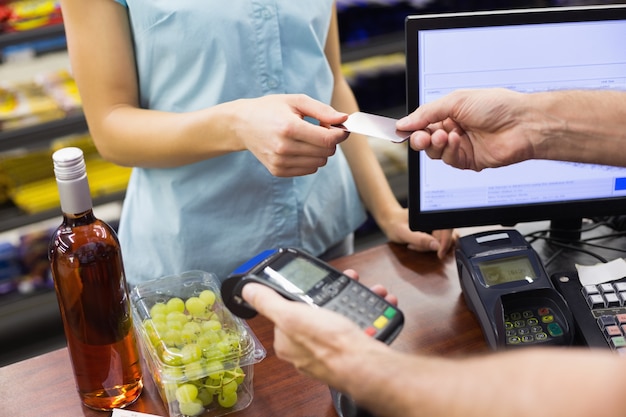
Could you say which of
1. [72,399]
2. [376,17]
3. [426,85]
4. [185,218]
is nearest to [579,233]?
[426,85]

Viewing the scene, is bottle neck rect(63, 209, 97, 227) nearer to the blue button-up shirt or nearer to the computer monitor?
the blue button-up shirt

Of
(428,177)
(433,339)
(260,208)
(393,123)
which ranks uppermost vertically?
(393,123)

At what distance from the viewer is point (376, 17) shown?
325cm

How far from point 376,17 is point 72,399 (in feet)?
8.20

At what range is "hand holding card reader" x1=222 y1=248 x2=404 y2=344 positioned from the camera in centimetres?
97

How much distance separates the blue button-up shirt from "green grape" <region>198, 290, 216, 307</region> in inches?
12.1

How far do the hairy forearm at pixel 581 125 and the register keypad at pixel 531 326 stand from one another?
0.84 feet

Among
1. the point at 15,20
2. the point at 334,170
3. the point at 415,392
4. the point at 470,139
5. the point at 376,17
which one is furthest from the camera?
the point at 376,17

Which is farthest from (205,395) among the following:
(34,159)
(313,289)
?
(34,159)

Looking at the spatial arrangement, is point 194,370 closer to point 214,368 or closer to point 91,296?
point 214,368

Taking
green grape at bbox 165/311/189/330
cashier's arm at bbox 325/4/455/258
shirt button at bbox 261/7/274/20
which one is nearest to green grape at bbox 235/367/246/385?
green grape at bbox 165/311/189/330

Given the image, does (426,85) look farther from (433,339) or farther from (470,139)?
(433,339)

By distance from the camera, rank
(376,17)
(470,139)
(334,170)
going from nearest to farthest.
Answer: (470,139) → (334,170) → (376,17)

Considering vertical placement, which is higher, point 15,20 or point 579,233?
point 15,20
